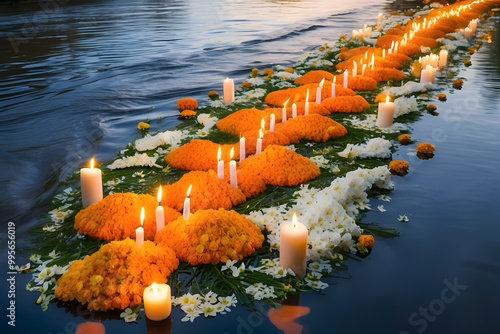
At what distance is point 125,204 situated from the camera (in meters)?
2.88

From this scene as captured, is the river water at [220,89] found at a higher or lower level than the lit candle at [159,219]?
lower

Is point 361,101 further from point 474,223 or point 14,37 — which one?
point 14,37

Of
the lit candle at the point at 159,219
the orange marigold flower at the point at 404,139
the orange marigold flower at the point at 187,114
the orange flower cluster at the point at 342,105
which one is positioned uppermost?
the lit candle at the point at 159,219

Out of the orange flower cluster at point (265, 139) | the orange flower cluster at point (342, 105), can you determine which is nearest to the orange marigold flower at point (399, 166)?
the orange flower cluster at point (265, 139)

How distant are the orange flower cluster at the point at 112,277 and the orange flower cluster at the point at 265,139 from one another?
1.87m

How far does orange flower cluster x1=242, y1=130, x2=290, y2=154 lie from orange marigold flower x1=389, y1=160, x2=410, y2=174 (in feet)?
3.08

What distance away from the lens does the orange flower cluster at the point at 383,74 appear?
6.87 metres

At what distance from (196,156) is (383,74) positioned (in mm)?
4017

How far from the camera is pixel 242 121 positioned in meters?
4.74

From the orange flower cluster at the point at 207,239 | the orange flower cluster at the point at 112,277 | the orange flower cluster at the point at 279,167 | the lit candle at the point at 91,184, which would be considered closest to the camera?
the orange flower cluster at the point at 112,277

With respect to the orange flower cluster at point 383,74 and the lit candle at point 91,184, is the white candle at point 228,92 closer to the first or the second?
the orange flower cluster at point 383,74

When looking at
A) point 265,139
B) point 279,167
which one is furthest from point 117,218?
point 265,139

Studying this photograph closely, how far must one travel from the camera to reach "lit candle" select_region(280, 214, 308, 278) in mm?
2387

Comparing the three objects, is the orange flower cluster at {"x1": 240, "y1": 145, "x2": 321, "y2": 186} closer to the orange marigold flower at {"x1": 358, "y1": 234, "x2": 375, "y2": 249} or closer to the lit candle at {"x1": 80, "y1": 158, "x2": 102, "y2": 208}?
the orange marigold flower at {"x1": 358, "y1": 234, "x2": 375, "y2": 249}
